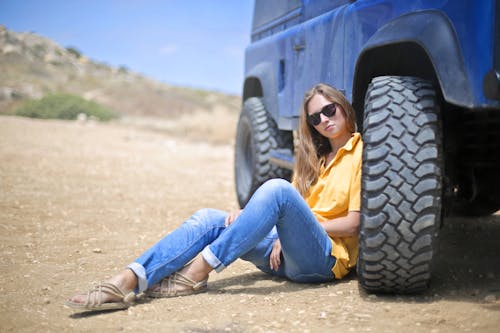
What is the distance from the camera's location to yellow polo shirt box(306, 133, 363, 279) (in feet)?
10.1

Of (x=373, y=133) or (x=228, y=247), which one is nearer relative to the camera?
(x=373, y=133)

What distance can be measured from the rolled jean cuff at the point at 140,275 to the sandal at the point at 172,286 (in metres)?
0.11

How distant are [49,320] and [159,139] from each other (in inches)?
465

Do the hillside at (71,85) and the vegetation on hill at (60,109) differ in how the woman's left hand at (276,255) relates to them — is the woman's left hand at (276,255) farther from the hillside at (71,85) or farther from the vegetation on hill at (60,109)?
the vegetation on hill at (60,109)

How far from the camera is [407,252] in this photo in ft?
8.80

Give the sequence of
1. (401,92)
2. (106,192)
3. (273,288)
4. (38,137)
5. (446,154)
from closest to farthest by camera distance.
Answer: (401,92)
(273,288)
(446,154)
(106,192)
(38,137)

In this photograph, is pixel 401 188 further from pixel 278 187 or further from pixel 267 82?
pixel 267 82

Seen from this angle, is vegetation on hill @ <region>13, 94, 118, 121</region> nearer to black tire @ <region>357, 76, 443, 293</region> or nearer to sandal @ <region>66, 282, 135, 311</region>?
sandal @ <region>66, 282, 135, 311</region>

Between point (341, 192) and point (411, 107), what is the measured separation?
0.58 m

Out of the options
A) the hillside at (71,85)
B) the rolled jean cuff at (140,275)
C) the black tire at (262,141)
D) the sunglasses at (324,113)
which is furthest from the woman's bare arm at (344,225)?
the hillside at (71,85)

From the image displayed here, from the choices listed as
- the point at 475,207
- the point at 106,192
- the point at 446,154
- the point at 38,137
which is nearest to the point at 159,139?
the point at 38,137

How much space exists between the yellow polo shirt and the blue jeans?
0.23ft

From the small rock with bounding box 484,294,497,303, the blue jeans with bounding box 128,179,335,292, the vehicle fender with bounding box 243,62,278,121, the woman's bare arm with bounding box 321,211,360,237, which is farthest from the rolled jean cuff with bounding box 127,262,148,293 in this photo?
the vehicle fender with bounding box 243,62,278,121

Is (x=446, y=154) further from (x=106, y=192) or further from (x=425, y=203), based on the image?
(x=106, y=192)
